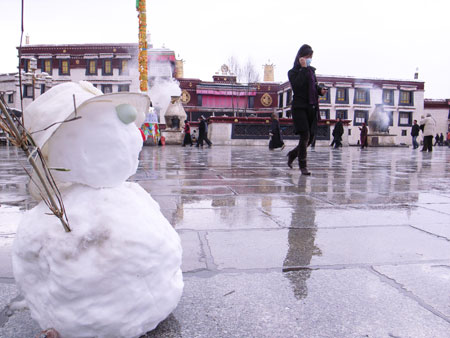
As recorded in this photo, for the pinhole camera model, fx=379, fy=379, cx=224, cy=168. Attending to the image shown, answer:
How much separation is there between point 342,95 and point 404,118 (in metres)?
7.58

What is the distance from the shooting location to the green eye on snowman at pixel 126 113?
3.91 ft

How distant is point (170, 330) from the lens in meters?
1.20

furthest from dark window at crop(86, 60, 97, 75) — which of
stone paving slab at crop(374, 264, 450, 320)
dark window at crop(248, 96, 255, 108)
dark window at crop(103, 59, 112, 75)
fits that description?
stone paving slab at crop(374, 264, 450, 320)

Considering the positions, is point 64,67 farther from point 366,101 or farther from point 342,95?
point 366,101

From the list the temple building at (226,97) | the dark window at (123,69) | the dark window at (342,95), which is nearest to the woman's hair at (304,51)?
the dark window at (123,69)

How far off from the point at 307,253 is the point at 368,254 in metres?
0.31

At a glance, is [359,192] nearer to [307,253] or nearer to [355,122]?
[307,253]

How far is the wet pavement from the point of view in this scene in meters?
1.23

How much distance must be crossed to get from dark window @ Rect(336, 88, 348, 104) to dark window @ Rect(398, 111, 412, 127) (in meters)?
6.46

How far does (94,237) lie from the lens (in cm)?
108

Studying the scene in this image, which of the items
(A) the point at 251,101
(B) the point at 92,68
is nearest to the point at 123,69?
(B) the point at 92,68

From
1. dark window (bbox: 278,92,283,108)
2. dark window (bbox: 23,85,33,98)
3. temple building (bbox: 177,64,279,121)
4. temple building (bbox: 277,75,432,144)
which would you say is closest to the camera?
dark window (bbox: 23,85,33,98)

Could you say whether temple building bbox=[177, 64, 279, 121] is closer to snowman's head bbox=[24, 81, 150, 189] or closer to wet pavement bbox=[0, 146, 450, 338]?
wet pavement bbox=[0, 146, 450, 338]

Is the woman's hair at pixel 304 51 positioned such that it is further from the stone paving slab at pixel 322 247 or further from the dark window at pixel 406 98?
the dark window at pixel 406 98
